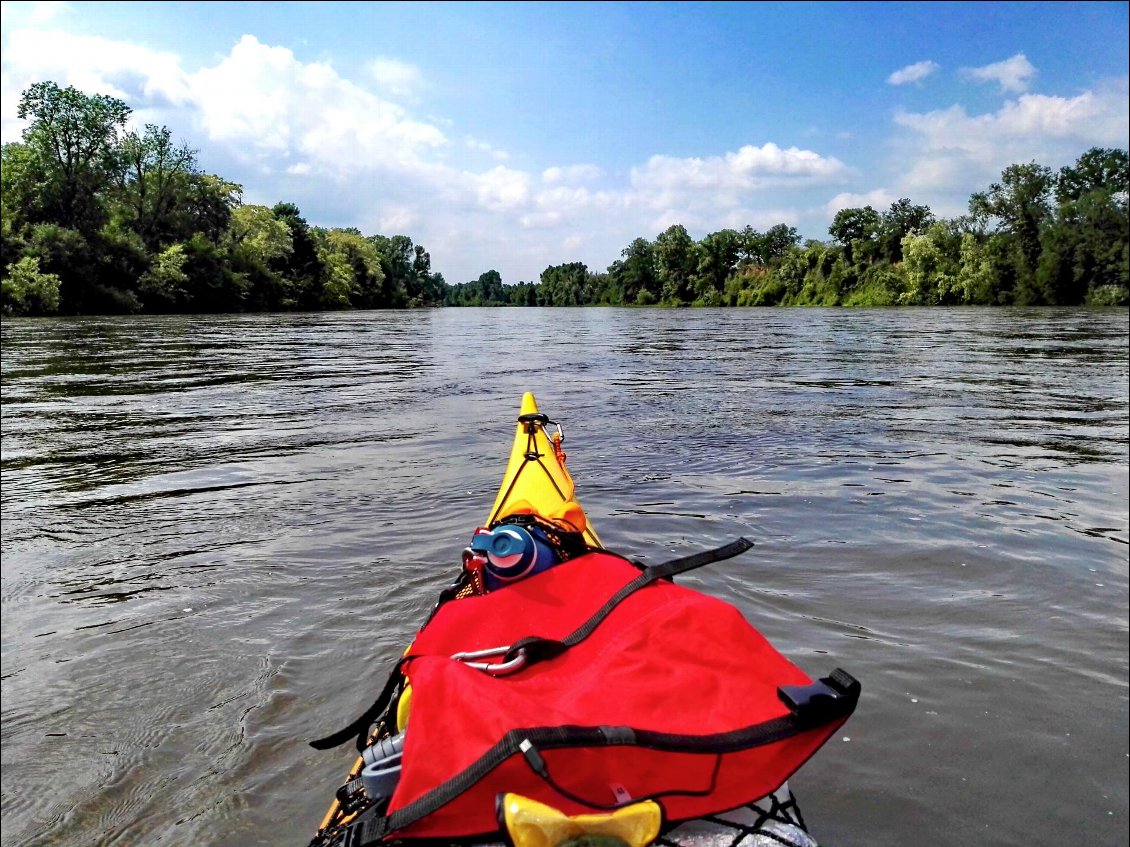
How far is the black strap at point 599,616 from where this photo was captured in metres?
2.04

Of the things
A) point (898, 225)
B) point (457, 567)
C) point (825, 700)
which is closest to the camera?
point (825, 700)

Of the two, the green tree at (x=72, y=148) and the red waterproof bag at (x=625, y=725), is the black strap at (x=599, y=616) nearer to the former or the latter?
the red waterproof bag at (x=625, y=725)

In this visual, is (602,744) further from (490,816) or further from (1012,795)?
(1012,795)

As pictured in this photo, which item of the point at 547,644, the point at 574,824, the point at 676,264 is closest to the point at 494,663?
the point at 547,644

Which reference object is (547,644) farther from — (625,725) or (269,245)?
(269,245)

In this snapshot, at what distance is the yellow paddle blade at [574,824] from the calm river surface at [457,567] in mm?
1270

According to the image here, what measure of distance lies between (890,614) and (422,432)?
6.43 metres

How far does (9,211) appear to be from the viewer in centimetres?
4253

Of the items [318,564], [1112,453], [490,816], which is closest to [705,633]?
[490,816]

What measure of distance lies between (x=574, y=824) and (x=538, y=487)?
273 cm

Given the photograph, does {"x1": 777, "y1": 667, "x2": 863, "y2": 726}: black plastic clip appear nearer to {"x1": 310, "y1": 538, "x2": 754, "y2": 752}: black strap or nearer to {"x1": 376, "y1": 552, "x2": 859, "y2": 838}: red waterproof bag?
{"x1": 376, "y1": 552, "x2": 859, "y2": 838}: red waterproof bag

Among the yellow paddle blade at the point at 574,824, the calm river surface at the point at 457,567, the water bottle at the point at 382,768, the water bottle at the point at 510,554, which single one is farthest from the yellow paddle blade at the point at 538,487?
the yellow paddle blade at the point at 574,824

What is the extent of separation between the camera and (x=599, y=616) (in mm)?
2178

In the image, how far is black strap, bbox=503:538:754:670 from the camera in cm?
204
